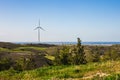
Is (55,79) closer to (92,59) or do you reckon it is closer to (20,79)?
(20,79)

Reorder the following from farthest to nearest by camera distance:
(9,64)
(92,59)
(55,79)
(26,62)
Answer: (92,59)
(9,64)
(26,62)
(55,79)

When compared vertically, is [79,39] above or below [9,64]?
above

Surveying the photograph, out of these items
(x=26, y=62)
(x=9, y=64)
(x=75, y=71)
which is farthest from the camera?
(x=9, y=64)

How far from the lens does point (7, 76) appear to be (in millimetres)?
27344

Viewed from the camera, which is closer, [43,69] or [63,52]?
[43,69]

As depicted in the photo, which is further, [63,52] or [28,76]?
[63,52]

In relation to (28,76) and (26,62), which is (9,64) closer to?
(26,62)

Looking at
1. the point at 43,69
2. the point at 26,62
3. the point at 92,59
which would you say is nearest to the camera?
the point at 43,69

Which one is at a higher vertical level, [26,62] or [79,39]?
[79,39]

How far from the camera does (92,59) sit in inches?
5546

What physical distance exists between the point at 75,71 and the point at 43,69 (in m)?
3.63

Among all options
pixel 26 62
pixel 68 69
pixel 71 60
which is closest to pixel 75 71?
pixel 68 69

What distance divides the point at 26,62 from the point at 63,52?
15.5 metres

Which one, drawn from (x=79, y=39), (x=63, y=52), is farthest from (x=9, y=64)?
(x=79, y=39)
